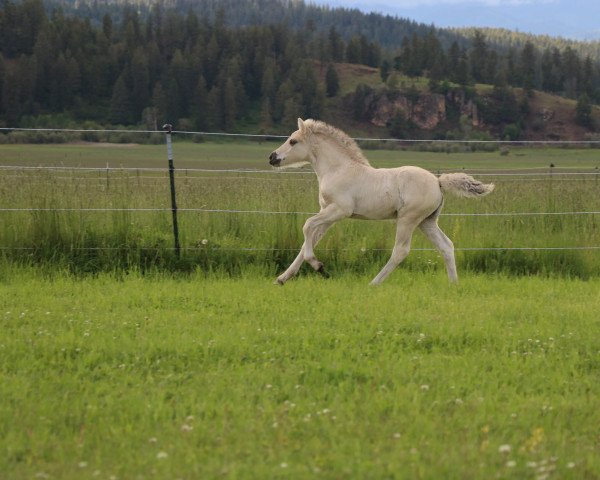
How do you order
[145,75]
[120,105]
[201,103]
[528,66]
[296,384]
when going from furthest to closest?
[528,66], [201,103], [145,75], [120,105], [296,384]

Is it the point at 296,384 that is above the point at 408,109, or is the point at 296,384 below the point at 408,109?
below

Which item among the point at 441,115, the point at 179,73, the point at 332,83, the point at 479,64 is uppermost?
the point at 479,64

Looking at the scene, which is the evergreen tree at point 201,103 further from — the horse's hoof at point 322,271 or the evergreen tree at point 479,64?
the horse's hoof at point 322,271

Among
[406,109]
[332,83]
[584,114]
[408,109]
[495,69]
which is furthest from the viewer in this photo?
[495,69]

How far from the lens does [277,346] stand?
7.38m

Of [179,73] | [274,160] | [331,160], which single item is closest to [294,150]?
[274,160]

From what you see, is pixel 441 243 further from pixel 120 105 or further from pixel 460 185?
pixel 120 105

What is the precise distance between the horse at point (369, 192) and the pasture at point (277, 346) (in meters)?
0.47

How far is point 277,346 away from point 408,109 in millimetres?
105378

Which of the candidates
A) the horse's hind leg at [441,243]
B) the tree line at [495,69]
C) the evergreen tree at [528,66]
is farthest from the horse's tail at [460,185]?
the evergreen tree at [528,66]

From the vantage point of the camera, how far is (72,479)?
466 centimetres

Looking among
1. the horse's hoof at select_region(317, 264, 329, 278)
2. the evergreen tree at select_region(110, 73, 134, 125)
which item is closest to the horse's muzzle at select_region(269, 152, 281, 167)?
the horse's hoof at select_region(317, 264, 329, 278)

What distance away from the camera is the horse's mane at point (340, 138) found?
37.4ft

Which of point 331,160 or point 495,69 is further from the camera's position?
point 495,69
